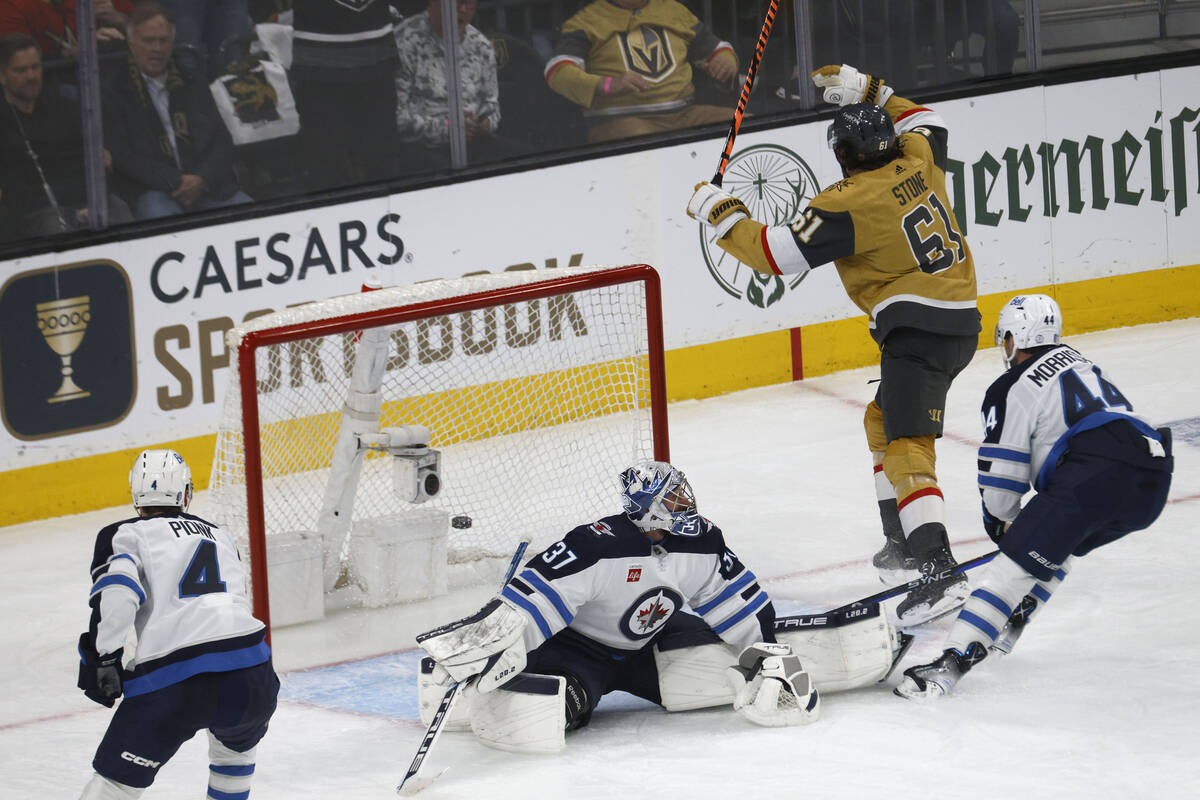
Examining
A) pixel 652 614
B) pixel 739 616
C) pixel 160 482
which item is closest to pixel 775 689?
pixel 739 616

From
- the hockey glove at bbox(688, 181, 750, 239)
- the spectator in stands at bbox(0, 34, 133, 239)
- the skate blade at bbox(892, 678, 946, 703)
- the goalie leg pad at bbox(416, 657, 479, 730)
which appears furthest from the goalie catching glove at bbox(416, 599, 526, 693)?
the spectator in stands at bbox(0, 34, 133, 239)

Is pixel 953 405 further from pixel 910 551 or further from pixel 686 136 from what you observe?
pixel 910 551

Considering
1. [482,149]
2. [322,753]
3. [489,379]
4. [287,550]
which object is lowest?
[322,753]

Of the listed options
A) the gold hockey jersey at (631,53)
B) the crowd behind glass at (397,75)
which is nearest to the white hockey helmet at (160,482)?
the crowd behind glass at (397,75)

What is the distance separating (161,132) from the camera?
6.59 meters

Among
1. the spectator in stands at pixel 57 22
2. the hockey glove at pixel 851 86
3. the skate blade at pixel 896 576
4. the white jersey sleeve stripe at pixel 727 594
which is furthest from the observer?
the spectator in stands at pixel 57 22

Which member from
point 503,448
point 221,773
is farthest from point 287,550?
point 221,773

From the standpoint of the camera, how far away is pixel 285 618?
17.7 ft

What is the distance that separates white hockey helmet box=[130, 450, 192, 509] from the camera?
384 cm

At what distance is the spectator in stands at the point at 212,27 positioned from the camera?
6578mm

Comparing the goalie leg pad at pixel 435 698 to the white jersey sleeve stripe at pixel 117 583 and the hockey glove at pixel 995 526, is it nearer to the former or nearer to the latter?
the white jersey sleeve stripe at pixel 117 583

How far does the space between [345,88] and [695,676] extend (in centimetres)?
317

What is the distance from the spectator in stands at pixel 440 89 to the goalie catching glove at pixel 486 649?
313 cm

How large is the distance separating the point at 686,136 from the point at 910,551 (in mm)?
2672
